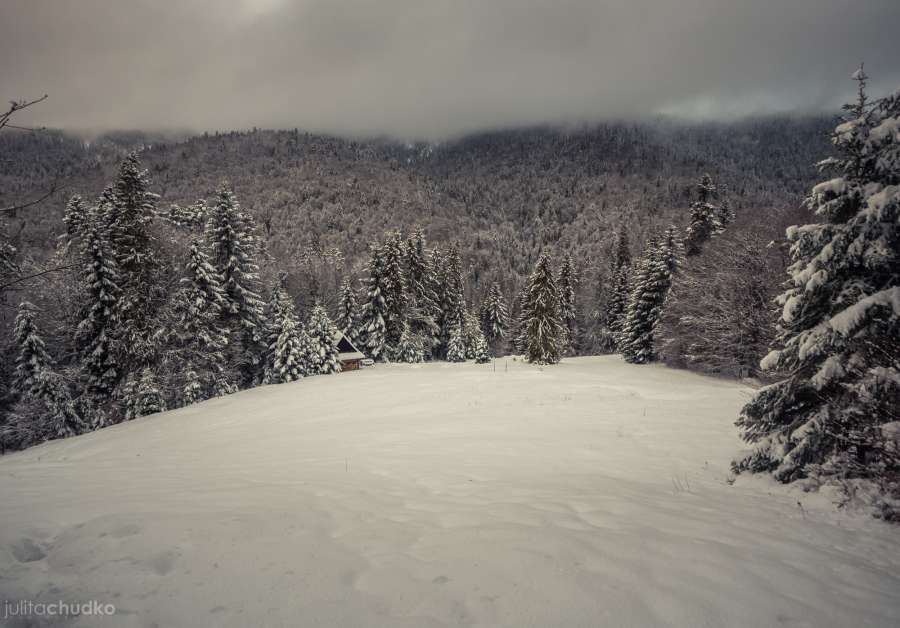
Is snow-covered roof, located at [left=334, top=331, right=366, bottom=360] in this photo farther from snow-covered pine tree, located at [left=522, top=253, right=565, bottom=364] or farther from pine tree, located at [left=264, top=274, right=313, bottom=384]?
snow-covered pine tree, located at [left=522, top=253, right=565, bottom=364]

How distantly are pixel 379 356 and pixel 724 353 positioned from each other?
29.4 meters

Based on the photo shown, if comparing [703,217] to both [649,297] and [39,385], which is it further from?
[39,385]

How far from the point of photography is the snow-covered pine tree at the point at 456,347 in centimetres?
4369

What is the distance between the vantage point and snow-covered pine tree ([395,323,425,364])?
40.4 m

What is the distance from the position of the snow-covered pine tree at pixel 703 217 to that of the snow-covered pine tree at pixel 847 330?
3257 cm

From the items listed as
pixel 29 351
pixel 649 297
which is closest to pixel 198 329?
pixel 29 351

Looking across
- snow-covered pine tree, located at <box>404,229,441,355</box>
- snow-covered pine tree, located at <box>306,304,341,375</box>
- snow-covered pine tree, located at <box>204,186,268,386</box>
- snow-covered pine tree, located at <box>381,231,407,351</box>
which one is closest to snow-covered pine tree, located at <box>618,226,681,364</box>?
snow-covered pine tree, located at <box>404,229,441,355</box>

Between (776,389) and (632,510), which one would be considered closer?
(632,510)

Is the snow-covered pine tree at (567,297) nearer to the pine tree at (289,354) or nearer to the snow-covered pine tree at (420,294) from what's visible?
the snow-covered pine tree at (420,294)

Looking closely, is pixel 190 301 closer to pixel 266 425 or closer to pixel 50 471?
pixel 266 425

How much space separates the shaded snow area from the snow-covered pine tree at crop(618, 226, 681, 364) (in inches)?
1026

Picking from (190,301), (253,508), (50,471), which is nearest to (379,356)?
(190,301)

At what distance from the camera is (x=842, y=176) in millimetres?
6047

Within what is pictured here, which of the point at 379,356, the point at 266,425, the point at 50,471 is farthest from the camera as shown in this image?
the point at 379,356
